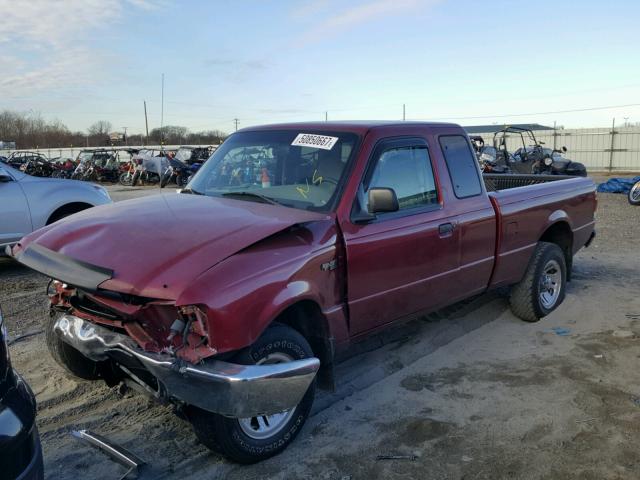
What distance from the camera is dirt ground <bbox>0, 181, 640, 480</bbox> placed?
3221 millimetres

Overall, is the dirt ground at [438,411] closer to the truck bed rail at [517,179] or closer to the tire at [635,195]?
the truck bed rail at [517,179]

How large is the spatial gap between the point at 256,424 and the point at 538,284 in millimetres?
3742

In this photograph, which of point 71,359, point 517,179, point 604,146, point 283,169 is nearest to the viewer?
point 71,359

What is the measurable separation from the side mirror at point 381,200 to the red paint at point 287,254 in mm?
155

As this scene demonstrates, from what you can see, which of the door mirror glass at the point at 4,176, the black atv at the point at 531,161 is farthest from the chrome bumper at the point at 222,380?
the black atv at the point at 531,161

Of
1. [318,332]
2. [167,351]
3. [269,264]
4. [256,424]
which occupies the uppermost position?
[269,264]

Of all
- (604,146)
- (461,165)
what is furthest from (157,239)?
(604,146)

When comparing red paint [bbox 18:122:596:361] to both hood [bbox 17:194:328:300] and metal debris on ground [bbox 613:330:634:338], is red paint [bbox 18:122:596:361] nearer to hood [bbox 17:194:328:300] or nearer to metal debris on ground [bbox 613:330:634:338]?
hood [bbox 17:194:328:300]

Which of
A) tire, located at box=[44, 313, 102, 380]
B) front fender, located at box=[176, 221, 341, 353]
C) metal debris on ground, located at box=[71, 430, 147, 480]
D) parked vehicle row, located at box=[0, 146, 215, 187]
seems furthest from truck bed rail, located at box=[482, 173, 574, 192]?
parked vehicle row, located at box=[0, 146, 215, 187]

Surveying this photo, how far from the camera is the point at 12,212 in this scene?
24.8ft

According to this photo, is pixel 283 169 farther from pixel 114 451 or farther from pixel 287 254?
pixel 114 451

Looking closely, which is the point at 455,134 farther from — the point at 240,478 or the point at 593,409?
the point at 240,478

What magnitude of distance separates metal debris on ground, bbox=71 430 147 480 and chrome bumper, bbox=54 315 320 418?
19.9 inches

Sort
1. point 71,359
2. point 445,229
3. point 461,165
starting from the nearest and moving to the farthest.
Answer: point 71,359 < point 445,229 < point 461,165
